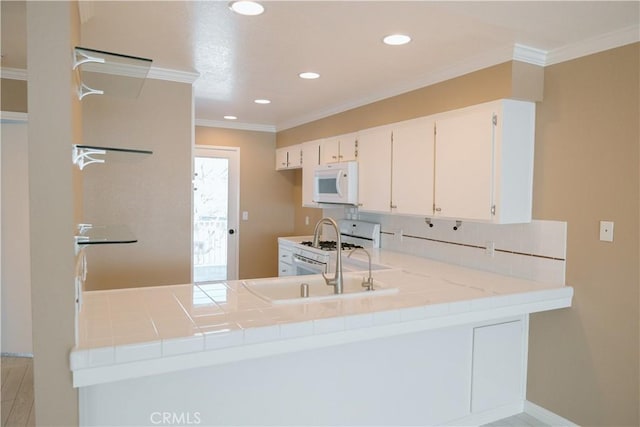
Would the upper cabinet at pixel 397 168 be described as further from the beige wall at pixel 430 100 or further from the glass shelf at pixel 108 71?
the glass shelf at pixel 108 71

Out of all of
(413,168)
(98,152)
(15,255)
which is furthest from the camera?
(15,255)

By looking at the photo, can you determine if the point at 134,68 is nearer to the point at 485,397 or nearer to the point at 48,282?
the point at 48,282

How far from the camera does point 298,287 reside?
2607 millimetres

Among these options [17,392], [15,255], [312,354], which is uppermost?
[15,255]

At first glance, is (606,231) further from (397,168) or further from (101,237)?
(101,237)

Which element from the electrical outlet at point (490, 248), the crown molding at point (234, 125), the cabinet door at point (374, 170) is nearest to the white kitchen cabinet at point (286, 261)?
the cabinet door at point (374, 170)

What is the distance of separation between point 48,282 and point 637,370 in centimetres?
282

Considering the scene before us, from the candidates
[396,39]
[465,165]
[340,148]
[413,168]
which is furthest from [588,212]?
[340,148]

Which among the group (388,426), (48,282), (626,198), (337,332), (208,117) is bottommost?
(388,426)

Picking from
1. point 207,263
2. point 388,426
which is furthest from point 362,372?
point 207,263

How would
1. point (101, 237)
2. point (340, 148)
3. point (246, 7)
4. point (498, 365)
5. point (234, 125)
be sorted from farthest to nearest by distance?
point (234, 125), point (340, 148), point (498, 365), point (246, 7), point (101, 237)

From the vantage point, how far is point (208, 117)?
17.8ft

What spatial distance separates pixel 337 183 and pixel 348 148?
358 millimetres

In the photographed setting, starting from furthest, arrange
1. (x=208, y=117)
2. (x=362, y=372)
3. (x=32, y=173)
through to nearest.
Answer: (x=208, y=117), (x=362, y=372), (x=32, y=173)
